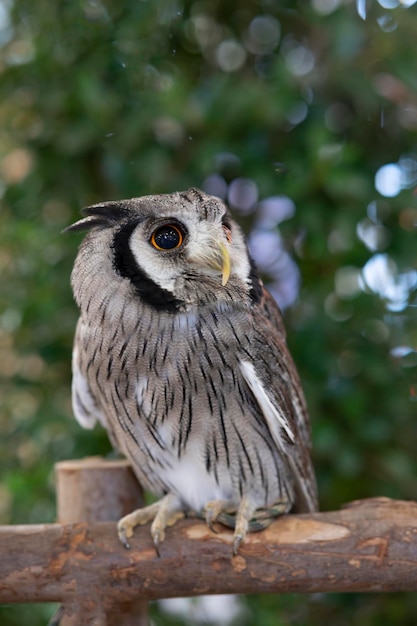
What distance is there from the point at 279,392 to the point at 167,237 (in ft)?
1.15

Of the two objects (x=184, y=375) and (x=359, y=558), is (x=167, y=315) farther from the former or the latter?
(x=359, y=558)

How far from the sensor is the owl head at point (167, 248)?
1.06m

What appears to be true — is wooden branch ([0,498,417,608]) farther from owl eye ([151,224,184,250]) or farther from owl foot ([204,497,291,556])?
owl eye ([151,224,184,250])

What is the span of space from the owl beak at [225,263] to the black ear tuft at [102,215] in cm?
17

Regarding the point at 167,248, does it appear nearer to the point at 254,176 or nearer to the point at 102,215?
the point at 102,215

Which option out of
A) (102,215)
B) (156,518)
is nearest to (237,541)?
(156,518)

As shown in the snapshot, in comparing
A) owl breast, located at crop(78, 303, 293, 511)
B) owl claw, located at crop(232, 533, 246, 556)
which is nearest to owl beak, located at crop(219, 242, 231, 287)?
owl breast, located at crop(78, 303, 293, 511)

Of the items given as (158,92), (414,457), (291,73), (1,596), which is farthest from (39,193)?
(414,457)

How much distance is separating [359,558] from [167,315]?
49 cm

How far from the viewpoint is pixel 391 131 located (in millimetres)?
1697

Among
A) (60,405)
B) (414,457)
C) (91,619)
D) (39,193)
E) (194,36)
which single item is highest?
Result: (194,36)

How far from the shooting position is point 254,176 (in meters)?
1.55

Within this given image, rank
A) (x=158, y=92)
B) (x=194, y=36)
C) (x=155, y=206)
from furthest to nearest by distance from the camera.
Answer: (x=194, y=36) < (x=158, y=92) < (x=155, y=206)

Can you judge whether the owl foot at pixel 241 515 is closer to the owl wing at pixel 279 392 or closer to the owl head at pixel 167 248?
the owl wing at pixel 279 392
